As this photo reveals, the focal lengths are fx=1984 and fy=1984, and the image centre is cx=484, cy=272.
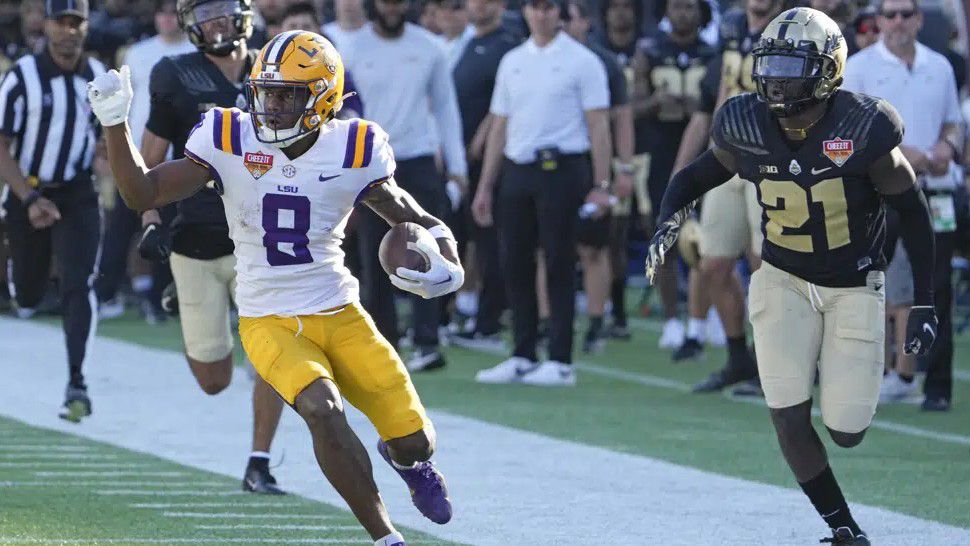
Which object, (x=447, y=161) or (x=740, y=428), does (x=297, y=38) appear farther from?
(x=447, y=161)

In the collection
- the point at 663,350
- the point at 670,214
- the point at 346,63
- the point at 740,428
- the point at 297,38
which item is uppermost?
the point at 297,38

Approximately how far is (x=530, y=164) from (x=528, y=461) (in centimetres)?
286

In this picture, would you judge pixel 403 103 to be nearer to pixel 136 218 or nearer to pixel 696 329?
pixel 696 329

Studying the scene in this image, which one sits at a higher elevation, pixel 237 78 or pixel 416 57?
pixel 237 78

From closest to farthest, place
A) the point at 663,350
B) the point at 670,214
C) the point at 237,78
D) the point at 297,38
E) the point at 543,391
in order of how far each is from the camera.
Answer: the point at 297,38 → the point at 670,214 → the point at 237,78 → the point at 543,391 → the point at 663,350

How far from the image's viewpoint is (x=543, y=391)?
10086mm

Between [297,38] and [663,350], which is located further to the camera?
[663,350]

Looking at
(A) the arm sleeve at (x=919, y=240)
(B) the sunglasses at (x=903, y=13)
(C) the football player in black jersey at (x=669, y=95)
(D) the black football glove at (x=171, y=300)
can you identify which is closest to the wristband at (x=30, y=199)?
(D) the black football glove at (x=171, y=300)

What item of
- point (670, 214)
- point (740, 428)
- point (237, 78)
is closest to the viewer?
point (670, 214)

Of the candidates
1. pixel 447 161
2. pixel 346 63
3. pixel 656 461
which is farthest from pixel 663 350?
pixel 656 461

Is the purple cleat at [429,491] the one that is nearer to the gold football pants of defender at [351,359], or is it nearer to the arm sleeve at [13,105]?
the gold football pants of defender at [351,359]

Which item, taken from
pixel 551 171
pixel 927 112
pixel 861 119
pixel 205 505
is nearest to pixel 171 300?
pixel 205 505

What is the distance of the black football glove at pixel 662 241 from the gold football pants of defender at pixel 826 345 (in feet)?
1.12

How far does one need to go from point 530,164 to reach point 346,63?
1.11m
